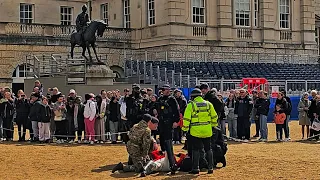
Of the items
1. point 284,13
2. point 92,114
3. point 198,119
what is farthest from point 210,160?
point 284,13

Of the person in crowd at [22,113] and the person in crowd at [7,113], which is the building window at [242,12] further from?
the person in crowd at [7,113]

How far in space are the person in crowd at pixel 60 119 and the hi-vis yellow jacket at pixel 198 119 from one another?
8105mm

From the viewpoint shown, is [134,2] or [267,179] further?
[134,2]

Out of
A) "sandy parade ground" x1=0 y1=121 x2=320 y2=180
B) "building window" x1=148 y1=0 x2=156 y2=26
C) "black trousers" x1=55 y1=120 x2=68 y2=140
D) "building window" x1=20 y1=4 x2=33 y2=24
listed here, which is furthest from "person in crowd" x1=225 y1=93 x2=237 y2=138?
"building window" x1=20 y1=4 x2=33 y2=24

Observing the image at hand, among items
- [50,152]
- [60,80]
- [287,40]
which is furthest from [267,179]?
[287,40]

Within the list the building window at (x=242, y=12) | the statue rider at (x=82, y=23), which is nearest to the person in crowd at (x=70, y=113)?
the statue rider at (x=82, y=23)

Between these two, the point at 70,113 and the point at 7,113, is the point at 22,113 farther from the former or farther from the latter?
the point at 70,113

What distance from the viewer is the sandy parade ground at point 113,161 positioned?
47.6ft

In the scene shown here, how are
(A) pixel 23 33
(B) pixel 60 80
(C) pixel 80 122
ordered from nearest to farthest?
(C) pixel 80 122 < (B) pixel 60 80 < (A) pixel 23 33

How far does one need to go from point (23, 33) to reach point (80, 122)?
18.4 metres

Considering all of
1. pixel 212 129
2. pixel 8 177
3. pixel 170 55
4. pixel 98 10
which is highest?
pixel 98 10

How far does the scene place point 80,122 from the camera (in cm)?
2144

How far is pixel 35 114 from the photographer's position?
2106 centimetres

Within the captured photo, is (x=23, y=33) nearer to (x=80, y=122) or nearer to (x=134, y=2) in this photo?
(x=134, y=2)
